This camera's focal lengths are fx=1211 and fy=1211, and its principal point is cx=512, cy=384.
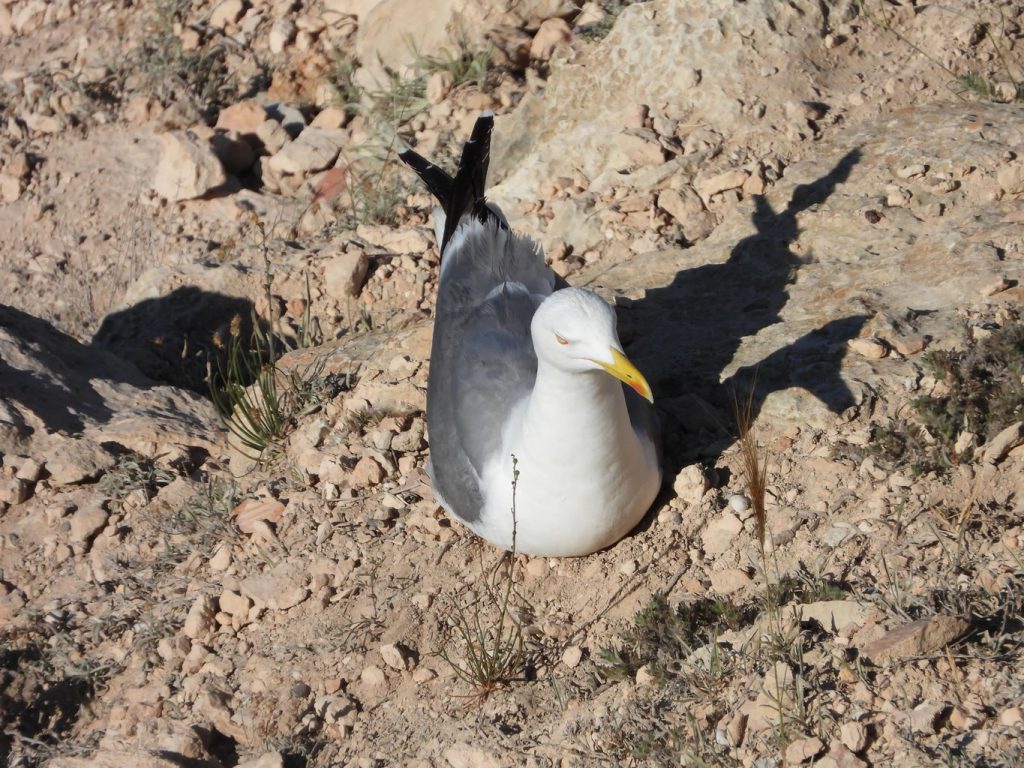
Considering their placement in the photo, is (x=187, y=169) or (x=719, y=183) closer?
(x=719, y=183)

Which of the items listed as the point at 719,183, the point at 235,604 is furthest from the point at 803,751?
the point at 719,183

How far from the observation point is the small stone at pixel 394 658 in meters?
3.95

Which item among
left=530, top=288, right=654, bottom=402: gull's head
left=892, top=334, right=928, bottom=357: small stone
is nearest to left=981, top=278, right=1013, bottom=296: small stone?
left=892, top=334, right=928, bottom=357: small stone

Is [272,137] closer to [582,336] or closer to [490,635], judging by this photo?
[490,635]

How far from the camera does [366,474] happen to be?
477 centimetres

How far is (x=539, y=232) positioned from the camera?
605 cm

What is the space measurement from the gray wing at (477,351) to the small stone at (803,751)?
133cm

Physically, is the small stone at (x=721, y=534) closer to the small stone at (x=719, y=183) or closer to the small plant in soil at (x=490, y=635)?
the small plant in soil at (x=490, y=635)

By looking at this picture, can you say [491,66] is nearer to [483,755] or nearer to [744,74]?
[744,74]

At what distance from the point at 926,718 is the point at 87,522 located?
10.7ft

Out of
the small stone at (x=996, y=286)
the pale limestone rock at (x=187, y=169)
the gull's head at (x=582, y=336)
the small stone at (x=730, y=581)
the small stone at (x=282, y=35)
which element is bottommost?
the small stone at (x=996, y=286)

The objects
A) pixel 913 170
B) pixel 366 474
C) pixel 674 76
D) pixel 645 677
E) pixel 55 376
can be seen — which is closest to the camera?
pixel 645 677

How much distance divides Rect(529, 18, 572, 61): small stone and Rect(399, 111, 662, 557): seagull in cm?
270

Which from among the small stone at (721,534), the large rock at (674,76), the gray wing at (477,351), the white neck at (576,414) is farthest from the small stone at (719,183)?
the white neck at (576,414)
